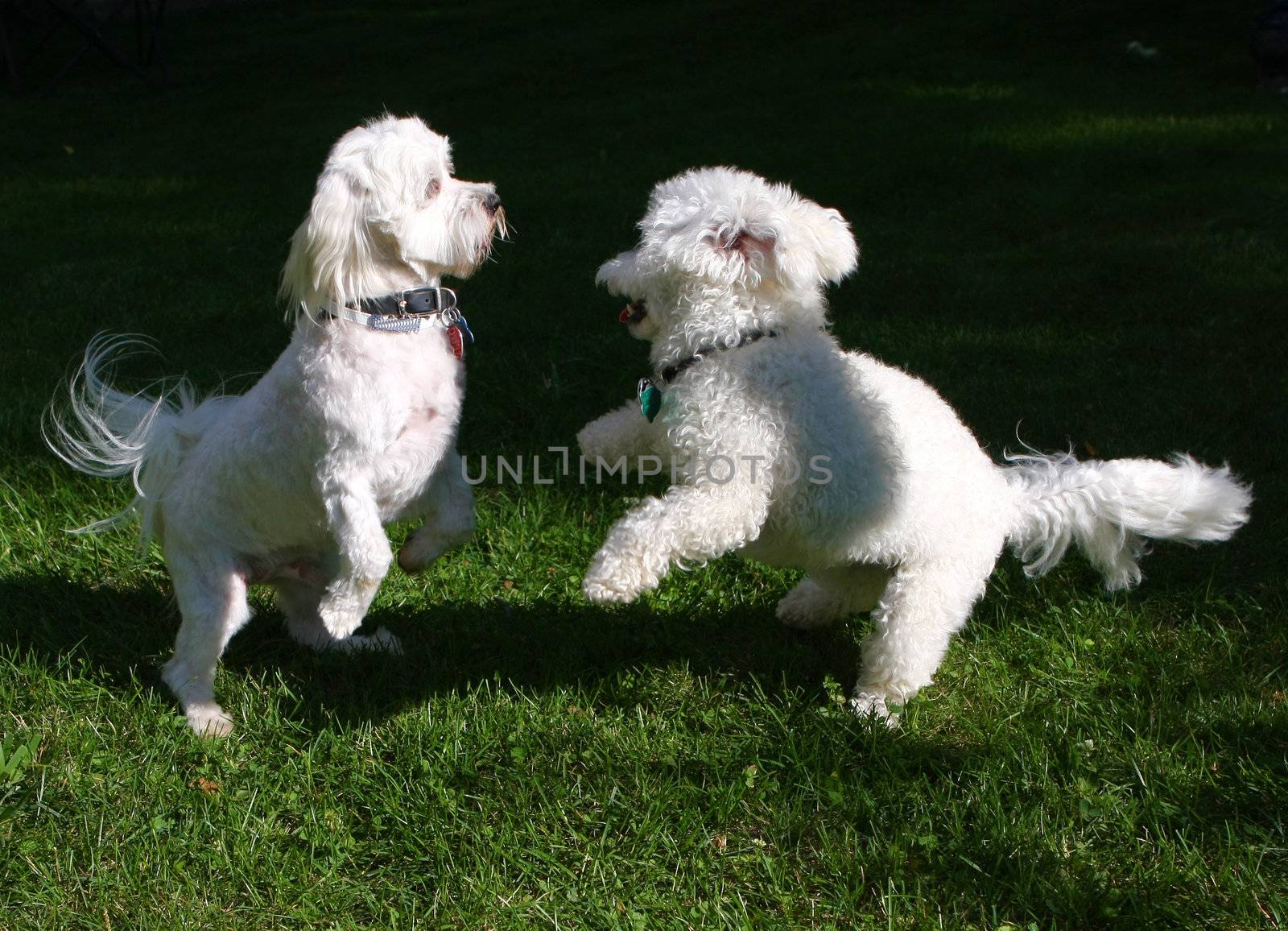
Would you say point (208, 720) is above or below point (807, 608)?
below

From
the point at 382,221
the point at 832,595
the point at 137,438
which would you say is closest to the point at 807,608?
the point at 832,595

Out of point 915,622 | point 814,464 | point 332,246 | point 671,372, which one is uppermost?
point 332,246

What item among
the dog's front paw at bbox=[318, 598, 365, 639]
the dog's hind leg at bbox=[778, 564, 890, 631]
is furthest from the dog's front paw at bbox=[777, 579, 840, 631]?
the dog's front paw at bbox=[318, 598, 365, 639]

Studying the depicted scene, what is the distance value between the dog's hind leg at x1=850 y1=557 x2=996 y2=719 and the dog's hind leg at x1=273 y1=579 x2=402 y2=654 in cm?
Result: 148

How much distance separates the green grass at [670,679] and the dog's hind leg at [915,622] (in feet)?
0.29

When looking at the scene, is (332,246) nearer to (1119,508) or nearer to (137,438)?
(137,438)

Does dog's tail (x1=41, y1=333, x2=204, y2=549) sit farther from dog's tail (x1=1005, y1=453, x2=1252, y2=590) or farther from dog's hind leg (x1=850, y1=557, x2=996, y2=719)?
dog's tail (x1=1005, y1=453, x2=1252, y2=590)

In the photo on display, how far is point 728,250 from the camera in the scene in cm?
289

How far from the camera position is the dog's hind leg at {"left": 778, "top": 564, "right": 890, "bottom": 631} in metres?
3.27

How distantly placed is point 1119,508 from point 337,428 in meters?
2.12

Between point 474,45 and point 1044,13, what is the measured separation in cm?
732

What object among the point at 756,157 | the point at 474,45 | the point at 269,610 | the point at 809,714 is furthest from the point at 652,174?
the point at 474,45

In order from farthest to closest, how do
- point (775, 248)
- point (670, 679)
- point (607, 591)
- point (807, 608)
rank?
point (807, 608), point (670, 679), point (775, 248), point (607, 591)

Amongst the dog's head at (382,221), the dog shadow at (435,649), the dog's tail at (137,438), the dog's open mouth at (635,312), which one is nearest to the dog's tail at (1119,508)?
the dog shadow at (435,649)
